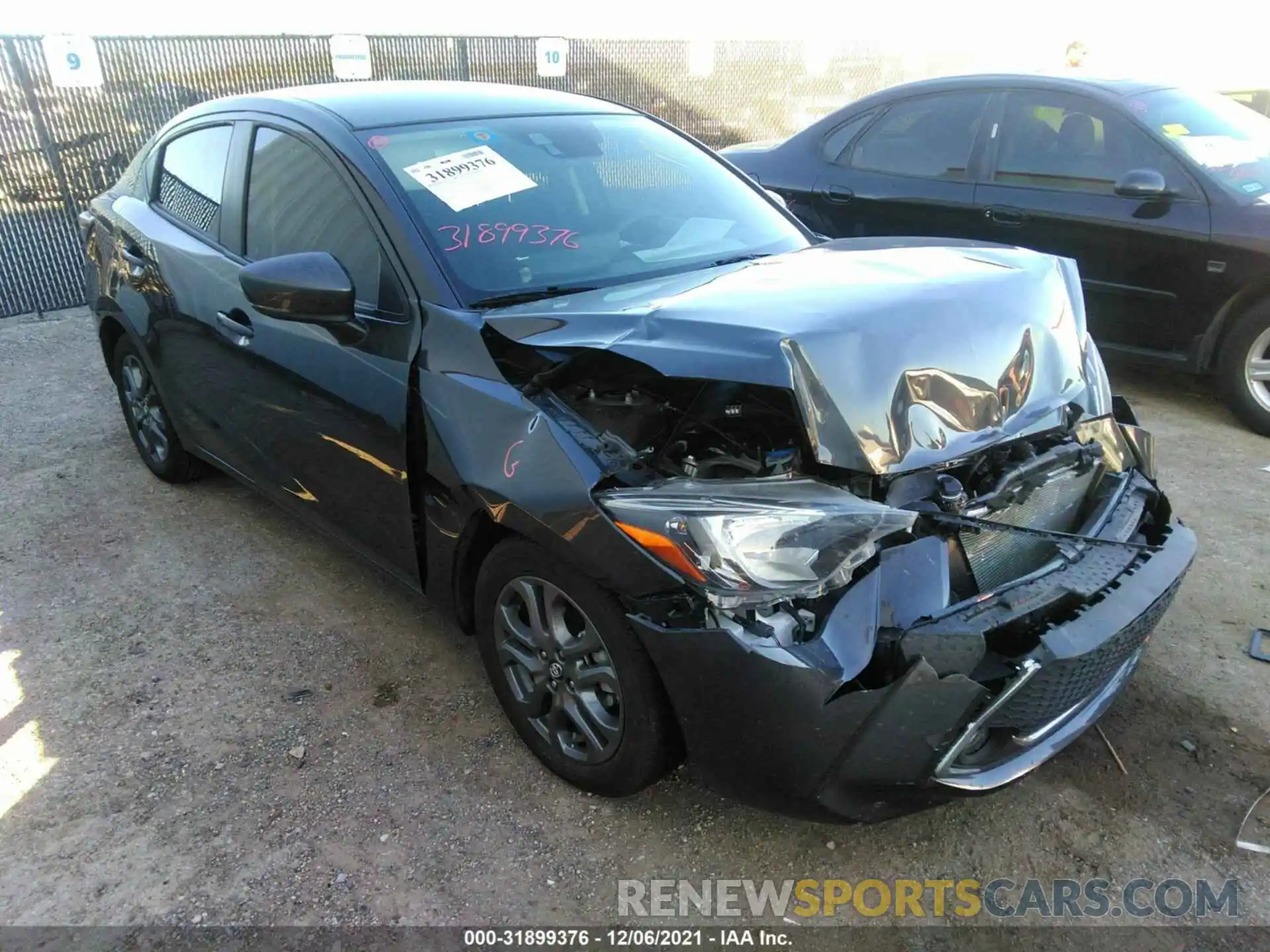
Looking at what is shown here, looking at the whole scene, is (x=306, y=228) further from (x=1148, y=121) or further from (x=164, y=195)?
(x=1148, y=121)

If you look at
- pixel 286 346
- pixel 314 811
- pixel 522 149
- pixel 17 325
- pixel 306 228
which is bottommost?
pixel 17 325

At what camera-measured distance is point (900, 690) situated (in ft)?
6.23

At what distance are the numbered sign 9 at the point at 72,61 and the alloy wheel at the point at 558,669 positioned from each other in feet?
23.8

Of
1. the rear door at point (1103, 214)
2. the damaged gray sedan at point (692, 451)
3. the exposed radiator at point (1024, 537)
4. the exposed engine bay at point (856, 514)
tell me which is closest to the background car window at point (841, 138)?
the rear door at point (1103, 214)

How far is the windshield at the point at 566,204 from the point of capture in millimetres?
2822

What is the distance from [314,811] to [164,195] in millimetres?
2775

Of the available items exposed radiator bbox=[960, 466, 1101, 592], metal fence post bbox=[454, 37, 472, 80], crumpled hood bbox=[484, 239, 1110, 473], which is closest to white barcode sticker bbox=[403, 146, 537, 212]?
crumpled hood bbox=[484, 239, 1110, 473]

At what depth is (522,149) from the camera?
10.5 feet

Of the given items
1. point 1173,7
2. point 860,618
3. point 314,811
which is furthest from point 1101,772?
point 1173,7

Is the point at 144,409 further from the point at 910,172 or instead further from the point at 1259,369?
the point at 1259,369

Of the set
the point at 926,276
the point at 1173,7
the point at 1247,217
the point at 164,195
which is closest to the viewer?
the point at 926,276

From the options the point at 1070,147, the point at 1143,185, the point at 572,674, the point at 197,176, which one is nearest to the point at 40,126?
the point at 197,176

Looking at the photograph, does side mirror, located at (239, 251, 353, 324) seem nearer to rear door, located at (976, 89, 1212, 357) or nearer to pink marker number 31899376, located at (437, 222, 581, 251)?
pink marker number 31899376, located at (437, 222, 581, 251)

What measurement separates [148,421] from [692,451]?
324 centimetres
